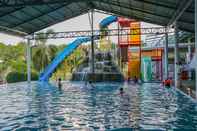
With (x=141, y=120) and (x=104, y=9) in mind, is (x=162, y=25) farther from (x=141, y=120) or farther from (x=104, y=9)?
(x=141, y=120)

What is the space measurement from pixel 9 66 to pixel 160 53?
→ 23.0 metres

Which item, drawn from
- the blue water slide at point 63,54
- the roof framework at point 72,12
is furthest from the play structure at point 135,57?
the roof framework at point 72,12

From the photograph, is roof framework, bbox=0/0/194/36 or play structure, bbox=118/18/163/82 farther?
play structure, bbox=118/18/163/82

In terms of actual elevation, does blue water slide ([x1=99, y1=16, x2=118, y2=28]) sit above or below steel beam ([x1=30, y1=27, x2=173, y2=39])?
above

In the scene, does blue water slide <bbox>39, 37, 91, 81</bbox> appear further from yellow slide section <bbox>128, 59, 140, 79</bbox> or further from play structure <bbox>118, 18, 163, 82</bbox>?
yellow slide section <bbox>128, 59, 140, 79</bbox>

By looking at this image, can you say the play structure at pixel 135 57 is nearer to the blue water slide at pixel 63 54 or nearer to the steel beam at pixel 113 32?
the steel beam at pixel 113 32

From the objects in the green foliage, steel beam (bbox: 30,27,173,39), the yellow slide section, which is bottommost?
the green foliage

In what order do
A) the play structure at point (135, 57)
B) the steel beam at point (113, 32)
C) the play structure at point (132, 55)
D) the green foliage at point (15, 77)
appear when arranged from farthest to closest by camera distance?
the green foliage at point (15, 77) < the play structure at point (132, 55) < the play structure at point (135, 57) < the steel beam at point (113, 32)

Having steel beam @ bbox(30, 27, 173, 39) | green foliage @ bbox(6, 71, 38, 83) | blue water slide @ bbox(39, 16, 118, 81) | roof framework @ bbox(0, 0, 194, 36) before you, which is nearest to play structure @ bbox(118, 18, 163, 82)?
Answer: steel beam @ bbox(30, 27, 173, 39)

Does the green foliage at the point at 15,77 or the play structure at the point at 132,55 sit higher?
the play structure at the point at 132,55

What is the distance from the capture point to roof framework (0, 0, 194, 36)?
22667 mm

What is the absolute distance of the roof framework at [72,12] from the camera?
74.4 ft

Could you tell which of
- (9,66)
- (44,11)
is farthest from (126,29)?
(9,66)

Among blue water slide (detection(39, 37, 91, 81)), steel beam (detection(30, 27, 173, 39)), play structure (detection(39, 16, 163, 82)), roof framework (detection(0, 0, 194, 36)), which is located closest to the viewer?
roof framework (detection(0, 0, 194, 36))
